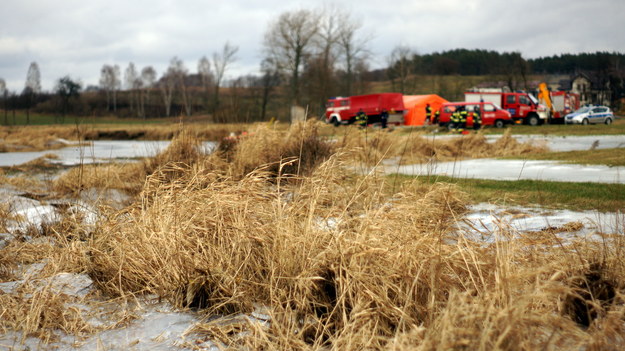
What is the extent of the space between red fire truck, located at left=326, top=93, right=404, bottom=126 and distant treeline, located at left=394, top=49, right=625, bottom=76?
24.5 meters

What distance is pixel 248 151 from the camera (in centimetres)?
779

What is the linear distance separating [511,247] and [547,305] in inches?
21.0

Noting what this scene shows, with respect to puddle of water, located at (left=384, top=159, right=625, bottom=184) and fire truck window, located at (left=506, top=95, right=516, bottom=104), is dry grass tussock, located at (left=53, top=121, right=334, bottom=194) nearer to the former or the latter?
puddle of water, located at (left=384, top=159, right=625, bottom=184)

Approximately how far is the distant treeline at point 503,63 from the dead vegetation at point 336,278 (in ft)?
172

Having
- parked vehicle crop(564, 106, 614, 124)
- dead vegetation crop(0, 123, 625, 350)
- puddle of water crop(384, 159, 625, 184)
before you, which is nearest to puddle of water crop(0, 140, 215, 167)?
puddle of water crop(384, 159, 625, 184)

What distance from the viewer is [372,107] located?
1261 inches

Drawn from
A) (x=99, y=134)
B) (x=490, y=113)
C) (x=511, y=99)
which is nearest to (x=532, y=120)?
(x=511, y=99)

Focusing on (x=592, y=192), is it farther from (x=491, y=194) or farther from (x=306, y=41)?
(x=306, y=41)

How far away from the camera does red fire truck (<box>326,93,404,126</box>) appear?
31.9 m

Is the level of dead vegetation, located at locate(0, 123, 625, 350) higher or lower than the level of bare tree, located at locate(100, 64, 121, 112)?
lower

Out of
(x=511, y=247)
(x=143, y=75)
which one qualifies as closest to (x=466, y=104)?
→ (x=511, y=247)

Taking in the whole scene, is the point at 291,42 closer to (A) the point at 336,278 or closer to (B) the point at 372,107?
(B) the point at 372,107

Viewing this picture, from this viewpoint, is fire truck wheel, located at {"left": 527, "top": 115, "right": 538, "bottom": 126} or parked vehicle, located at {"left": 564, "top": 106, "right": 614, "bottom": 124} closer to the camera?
fire truck wheel, located at {"left": 527, "top": 115, "right": 538, "bottom": 126}

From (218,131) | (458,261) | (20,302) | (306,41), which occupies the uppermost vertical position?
(306,41)
